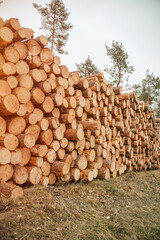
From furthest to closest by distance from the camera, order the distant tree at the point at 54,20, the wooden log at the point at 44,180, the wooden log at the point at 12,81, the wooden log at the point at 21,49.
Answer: the distant tree at the point at 54,20 → the wooden log at the point at 44,180 → the wooden log at the point at 21,49 → the wooden log at the point at 12,81

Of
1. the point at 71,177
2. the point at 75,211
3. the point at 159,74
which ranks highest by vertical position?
the point at 159,74

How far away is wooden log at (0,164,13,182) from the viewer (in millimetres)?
2877

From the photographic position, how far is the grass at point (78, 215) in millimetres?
2143

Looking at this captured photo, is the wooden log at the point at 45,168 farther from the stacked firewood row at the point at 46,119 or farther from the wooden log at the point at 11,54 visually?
the wooden log at the point at 11,54

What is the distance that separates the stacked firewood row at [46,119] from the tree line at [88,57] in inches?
352

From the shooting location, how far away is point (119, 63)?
18297 mm

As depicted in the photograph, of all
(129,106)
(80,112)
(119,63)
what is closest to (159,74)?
(119,63)

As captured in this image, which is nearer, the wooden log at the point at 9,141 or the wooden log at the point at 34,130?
the wooden log at the point at 9,141

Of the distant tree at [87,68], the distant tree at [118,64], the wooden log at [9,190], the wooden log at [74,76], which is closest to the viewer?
the wooden log at [9,190]

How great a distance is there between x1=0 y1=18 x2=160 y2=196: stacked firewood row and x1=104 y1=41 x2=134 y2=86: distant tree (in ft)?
44.5

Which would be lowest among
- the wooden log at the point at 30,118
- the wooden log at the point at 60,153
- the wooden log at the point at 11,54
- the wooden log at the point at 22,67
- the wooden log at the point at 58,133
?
the wooden log at the point at 60,153

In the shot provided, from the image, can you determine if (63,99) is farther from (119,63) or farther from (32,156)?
(119,63)

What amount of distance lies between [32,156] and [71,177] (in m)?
1.18

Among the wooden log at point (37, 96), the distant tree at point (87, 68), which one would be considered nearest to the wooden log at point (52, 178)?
the wooden log at point (37, 96)
